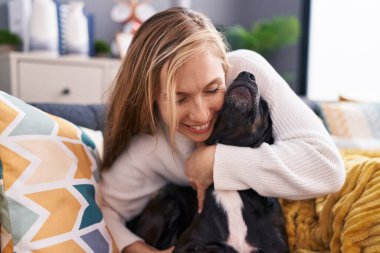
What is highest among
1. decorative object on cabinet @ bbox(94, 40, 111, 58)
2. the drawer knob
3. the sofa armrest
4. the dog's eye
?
the dog's eye

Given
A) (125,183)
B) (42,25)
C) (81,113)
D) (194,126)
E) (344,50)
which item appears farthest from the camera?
(344,50)

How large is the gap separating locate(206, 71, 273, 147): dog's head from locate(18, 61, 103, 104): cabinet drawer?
1.31 meters

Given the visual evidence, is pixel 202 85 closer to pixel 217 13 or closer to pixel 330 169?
pixel 330 169

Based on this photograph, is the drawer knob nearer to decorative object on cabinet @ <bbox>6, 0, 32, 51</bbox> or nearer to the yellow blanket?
decorative object on cabinet @ <bbox>6, 0, 32, 51</bbox>

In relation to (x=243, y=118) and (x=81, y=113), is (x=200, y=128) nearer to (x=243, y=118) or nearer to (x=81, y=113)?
(x=243, y=118)

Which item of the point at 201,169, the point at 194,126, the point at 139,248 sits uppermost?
the point at 194,126

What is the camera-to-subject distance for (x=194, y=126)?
113cm

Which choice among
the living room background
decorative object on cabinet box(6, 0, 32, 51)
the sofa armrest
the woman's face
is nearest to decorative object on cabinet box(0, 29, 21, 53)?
decorative object on cabinet box(6, 0, 32, 51)

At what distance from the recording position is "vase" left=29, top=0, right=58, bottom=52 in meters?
2.13

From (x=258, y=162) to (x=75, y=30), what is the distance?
5.27ft

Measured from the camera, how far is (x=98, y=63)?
230cm

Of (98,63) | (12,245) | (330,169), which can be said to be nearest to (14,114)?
(12,245)

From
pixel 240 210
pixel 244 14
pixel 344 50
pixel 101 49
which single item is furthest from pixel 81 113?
pixel 244 14

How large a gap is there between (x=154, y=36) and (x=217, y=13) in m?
2.43
